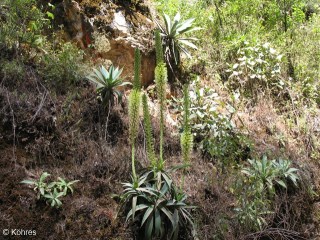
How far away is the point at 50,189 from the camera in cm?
409

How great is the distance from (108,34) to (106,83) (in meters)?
1.42

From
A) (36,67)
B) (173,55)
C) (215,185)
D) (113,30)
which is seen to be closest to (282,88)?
(173,55)

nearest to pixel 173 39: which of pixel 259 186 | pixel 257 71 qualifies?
pixel 257 71

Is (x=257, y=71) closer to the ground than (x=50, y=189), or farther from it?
farther from it

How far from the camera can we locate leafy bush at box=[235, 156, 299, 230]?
14.7ft

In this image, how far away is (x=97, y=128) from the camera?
17.0 feet

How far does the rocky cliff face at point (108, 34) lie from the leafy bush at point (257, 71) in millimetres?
1724

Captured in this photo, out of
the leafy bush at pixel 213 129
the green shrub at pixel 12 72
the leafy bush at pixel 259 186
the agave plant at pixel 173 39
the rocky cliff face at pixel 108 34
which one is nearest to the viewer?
the leafy bush at pixel 259 186

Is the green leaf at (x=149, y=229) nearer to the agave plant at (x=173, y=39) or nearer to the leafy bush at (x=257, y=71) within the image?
the agave plant at (x=173, y=39)

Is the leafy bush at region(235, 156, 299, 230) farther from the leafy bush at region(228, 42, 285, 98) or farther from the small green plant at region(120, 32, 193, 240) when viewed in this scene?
the leafy bush at region(228, 42, 285, 98)

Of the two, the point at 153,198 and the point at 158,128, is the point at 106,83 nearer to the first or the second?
the point at 158,128

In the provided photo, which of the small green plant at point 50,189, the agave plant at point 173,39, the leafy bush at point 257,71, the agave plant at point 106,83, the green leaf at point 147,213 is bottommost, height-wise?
the green leaf at point 147,213

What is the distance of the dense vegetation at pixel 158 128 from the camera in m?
3.98

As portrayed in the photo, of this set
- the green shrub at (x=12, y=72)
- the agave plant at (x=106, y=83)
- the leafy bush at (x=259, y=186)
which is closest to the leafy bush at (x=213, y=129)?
the leafy bush at (x=259, y=186)
